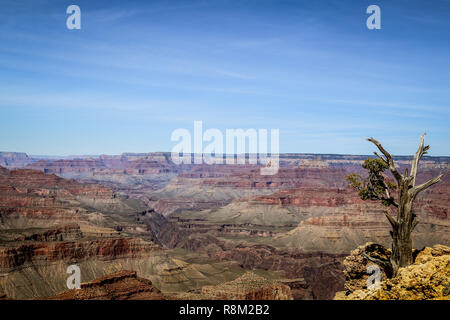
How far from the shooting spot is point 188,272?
12500cm

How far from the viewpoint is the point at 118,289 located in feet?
205

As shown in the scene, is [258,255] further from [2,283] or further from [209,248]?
[2,283]

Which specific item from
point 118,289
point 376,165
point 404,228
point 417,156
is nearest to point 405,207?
point 404,228

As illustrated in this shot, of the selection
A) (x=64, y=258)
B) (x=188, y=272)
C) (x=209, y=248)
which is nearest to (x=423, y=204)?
(x=209, y=248)

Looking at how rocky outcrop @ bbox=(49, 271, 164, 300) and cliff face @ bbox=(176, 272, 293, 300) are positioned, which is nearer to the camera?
rocky outcrop @ bbox=(49, 271, 164, 300)

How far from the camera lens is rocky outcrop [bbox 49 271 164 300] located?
5459 centimetres

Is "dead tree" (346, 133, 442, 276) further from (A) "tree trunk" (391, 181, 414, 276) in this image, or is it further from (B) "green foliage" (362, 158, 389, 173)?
(B) "green foliage" (362, 158, 389, 173)

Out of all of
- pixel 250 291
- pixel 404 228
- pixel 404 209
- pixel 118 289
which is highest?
pixel 404 209

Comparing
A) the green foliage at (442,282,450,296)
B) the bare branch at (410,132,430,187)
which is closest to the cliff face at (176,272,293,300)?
the bare branch at (410,132,430,187)

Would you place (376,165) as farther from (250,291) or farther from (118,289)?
(118,289)

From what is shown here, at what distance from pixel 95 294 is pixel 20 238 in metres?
74.1

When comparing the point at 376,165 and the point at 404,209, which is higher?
the point at 376,165

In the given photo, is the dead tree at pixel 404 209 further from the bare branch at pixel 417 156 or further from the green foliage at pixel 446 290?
the green foliage at pixel 446 290

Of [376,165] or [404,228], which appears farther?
[376,165]
